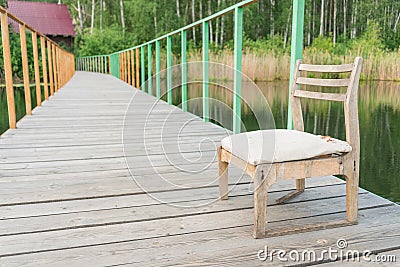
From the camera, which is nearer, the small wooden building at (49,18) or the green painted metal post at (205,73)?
the green painted metal post at (205,73)

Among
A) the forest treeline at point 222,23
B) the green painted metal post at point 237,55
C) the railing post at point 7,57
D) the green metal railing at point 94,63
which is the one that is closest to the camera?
the green painted metal post at point 237,55

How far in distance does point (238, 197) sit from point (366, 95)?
5641mm

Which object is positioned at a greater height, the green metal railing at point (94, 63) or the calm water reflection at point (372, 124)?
the green metal railing at point (94, 63)

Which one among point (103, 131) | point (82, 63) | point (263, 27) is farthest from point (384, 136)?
point (82, 63)

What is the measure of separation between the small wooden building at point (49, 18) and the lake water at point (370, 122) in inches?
500

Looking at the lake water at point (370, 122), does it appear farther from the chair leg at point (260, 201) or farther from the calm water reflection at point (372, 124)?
the chair leg at point (260, 201)

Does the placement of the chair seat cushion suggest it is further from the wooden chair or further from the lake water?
the lake water

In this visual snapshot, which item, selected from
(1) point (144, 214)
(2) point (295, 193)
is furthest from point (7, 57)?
(2) point (295, 193)

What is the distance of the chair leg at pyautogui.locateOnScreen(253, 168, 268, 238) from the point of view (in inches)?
43.8

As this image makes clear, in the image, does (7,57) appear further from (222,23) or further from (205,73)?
(222,23)

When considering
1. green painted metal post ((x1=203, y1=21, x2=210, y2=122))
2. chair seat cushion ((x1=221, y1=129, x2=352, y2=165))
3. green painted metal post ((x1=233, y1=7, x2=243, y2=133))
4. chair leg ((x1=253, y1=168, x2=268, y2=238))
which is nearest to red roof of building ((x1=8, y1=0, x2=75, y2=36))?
green painted metal post ((x1=203, y1=21, x2=210, y2=122))

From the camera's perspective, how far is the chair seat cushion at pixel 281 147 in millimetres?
1125

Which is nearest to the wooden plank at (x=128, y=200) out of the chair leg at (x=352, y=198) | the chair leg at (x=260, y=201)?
the chair leg at (x=352, y=198)

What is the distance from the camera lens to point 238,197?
149 cm
